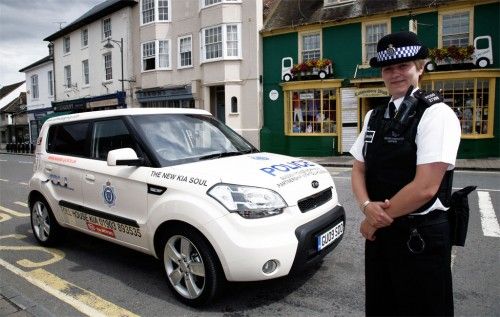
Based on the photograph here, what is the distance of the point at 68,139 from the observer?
5.41 metres

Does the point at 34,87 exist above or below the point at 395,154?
above

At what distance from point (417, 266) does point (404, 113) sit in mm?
832

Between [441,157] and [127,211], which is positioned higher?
[441,157]

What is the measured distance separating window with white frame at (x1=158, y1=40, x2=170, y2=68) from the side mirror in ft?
71.2

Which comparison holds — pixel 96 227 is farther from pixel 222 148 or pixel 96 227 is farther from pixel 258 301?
pixel 258 301

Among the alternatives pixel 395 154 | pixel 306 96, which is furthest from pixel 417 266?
pixel 306 96

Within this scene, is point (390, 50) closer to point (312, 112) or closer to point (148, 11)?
point (312, 112)

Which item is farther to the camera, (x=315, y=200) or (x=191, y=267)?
(x=315, y=200)

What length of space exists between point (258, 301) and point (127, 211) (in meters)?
1.62

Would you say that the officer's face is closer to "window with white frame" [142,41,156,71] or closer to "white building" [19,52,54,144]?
"window with white frame" [142,41,156,71]

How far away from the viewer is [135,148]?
4.36 metres

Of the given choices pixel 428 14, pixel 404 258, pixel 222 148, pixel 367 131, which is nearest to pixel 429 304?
pixel 404 258

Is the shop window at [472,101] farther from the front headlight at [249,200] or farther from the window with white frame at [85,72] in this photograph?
the window with white frame at [85,72]

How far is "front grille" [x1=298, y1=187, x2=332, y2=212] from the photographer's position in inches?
147
